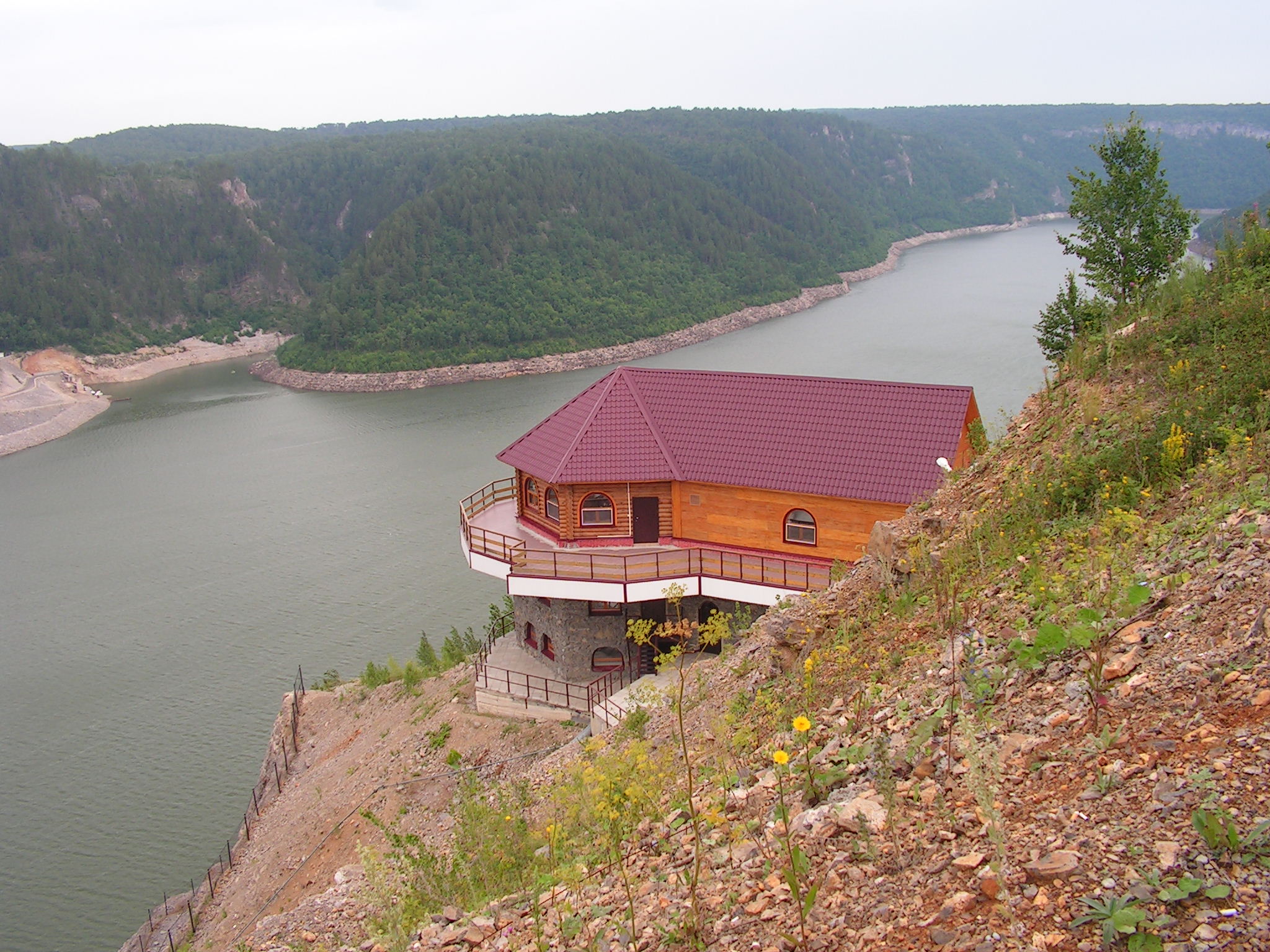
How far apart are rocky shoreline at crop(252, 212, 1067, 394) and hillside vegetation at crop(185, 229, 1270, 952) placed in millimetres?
62287

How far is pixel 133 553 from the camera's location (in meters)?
35.2

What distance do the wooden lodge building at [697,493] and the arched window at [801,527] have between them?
21 millimetres

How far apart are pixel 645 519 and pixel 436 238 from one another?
72.0m

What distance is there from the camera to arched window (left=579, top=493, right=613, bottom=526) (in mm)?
18078

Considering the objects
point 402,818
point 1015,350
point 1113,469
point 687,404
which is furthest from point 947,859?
point 1015,350

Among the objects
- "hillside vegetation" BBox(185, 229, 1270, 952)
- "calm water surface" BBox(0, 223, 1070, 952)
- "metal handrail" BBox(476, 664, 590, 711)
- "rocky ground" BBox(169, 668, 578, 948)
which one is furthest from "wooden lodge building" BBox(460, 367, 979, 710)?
"calm water surface" BBox(0, 223, 1070, 952)

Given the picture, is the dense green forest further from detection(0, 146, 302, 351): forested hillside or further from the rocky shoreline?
the rocky shoreline

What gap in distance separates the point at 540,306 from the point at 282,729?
61534 mm

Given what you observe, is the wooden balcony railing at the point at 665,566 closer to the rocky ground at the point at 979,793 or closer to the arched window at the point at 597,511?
the arched window at the point at 597,511

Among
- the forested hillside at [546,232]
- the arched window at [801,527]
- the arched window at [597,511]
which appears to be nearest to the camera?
the arched window at [801,527]

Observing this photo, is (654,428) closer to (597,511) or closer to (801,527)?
(597,511)

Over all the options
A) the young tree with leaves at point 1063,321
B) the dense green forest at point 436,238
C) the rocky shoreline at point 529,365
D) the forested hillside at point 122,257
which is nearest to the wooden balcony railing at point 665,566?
the young tree with leaves at point 1063,321

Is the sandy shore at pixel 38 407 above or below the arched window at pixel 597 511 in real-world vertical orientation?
below

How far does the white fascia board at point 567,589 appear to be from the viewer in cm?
1688
